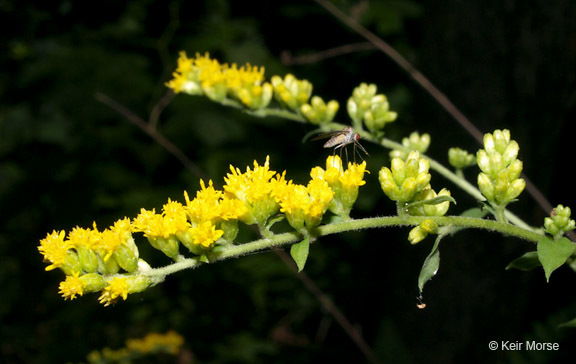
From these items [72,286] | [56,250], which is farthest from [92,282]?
[56,250]

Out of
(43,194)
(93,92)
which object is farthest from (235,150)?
(43,194)

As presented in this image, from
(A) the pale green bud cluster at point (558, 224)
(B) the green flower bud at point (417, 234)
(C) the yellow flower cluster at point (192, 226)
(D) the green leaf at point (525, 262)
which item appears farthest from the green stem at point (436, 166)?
(C) the yellow flower cluster at point (192, 226)

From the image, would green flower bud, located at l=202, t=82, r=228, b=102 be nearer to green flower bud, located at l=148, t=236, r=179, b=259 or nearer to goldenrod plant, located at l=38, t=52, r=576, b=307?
goldenrod plant, located at l=38, t=52, r=576, b=307

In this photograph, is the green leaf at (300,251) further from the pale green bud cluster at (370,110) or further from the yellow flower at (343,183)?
the pale green bud cluster at (370,110)

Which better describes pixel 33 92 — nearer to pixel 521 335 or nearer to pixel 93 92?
pixel 93 92

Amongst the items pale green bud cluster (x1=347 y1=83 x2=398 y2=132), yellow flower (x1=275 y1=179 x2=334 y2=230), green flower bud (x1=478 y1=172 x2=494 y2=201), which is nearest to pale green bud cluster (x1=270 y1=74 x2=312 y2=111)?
pale green bud cluster (x1=347 y1=83 x2=398 y2=132)
